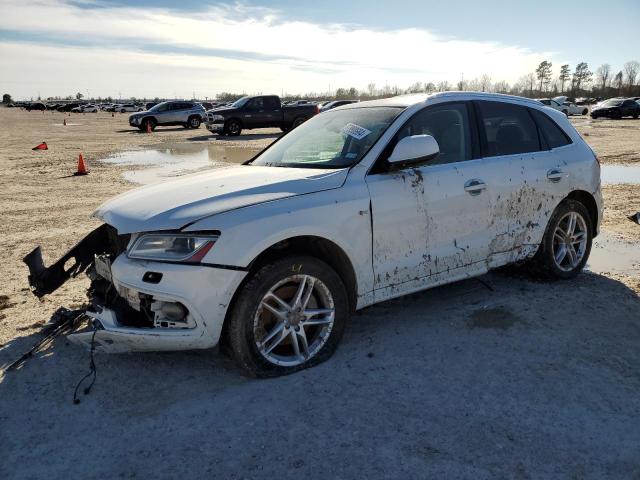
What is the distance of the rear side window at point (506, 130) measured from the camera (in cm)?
455

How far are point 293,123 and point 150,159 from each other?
12868mm

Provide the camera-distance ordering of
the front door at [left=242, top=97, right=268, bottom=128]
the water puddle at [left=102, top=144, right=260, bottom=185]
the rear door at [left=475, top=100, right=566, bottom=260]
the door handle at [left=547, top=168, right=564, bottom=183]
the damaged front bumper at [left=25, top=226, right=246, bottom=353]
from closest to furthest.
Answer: the damaged front bumper at [left=25, top=226, right=246, bottom=353]
the rear door at [left=475, top=100, right=566, bottom=260]
the door handle at [left=547, top=168, right=564, bottom=183]
the water puddle at [left=102, top=144, right=260, bottom=185]
the front door at [left=242, top=97, right=268, bottom=128]

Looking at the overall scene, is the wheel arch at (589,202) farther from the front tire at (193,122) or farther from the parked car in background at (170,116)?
the front tire at (193,122)

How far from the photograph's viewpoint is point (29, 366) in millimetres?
3660

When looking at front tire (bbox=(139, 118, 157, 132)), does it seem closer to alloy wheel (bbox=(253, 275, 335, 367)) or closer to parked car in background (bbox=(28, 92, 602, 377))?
parked car in background (bbox=(28, 92, 602, 377))

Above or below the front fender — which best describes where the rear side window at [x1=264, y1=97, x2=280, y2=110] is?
above

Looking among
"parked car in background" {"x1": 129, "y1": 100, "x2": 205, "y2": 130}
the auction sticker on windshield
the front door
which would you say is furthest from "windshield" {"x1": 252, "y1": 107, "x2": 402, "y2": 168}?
"parked car in background" {"x1": 129, "y1": 100, "x2": 205, "y2": 130}

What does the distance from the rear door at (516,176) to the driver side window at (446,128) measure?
0.18 meters

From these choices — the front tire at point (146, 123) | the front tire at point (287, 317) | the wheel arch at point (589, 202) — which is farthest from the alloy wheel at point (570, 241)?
the front tire at point (146, 123)

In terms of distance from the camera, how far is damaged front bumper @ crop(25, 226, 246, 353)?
310 centimetres

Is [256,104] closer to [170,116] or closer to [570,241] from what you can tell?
[170,116]

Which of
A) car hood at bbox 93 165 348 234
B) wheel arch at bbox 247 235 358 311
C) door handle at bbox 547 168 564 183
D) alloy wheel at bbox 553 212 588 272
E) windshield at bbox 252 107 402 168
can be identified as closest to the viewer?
car hood at bbox 93 165 348 234

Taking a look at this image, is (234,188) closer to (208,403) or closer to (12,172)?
(208,403)

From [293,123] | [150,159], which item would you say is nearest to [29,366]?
[150,159]
